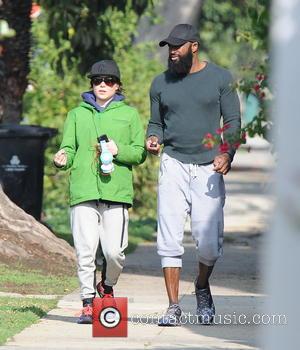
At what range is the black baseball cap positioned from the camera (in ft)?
27.9

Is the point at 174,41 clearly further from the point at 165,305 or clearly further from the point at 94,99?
the point at 165,305

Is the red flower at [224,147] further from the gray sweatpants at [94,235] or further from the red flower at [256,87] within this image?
the gray sweatpants at [94,235]

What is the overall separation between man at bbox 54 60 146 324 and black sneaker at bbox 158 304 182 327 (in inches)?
16.5

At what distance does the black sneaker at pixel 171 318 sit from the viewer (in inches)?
325

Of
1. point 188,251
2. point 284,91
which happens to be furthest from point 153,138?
point 188,251

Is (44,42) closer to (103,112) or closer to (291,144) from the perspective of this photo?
(103,112)

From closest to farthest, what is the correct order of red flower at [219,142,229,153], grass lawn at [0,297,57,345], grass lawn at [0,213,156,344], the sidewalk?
the sidewalk
red flower at [219,142,229,153]
grass lawn at [0,297,57,345]
grass lawn at [0,213,156,344]

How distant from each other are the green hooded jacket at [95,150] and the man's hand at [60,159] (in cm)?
6

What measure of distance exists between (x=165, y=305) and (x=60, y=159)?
1.77m

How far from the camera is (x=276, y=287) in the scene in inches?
137

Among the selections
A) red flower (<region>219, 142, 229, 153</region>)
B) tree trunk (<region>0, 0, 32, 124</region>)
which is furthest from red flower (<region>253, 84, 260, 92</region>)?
tree trunk (<region>0, 0, 32, 124</region>)

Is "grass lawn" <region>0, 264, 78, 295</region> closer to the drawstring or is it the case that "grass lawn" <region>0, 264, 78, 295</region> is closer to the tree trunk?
the drawstring

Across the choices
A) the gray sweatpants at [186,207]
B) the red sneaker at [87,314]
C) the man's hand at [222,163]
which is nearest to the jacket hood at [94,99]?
the gray sweatpants at [186,207]

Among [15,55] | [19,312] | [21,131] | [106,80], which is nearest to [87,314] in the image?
[19,312]
